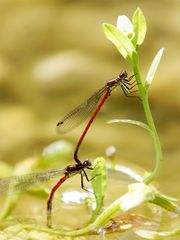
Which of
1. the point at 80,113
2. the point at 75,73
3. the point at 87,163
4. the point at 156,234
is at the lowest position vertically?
the point at 156,234

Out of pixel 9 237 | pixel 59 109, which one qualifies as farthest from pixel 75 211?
pixel 59 109

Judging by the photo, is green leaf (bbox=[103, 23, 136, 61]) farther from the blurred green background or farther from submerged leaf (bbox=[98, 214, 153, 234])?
the blurred green background

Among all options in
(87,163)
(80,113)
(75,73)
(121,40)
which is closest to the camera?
(121,40)

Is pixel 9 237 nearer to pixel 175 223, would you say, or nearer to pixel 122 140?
pixel 175 223

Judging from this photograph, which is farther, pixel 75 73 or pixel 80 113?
pixel 75 73

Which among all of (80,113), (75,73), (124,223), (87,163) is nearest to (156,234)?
(124,223)

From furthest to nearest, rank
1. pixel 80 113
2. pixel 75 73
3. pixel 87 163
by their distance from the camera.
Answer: pixel 75 73
pixel 80 113
pixel 87 163

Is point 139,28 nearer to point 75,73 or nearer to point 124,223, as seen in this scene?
point 124,223
